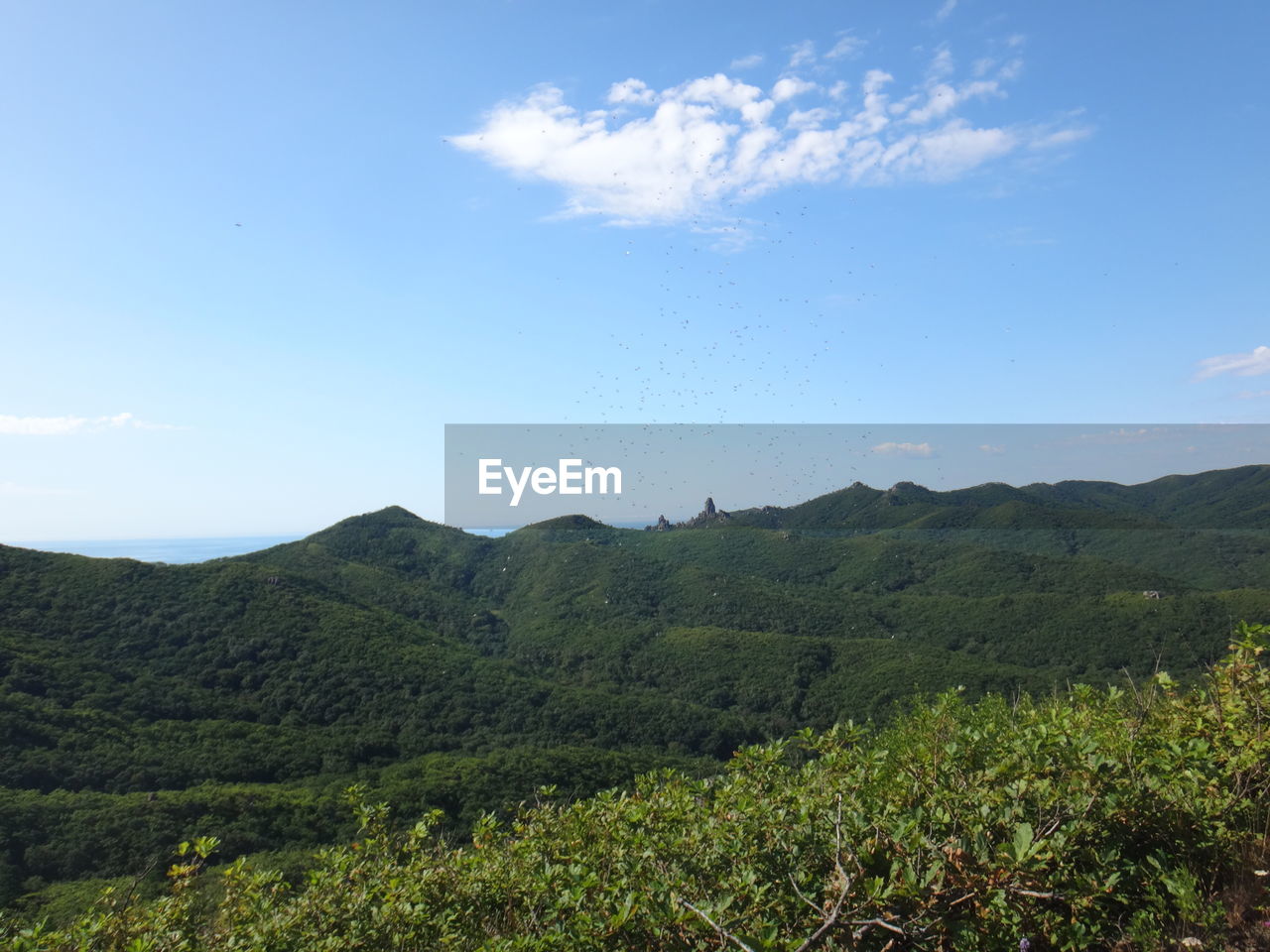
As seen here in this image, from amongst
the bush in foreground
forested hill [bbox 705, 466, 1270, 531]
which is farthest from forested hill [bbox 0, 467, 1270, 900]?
the bush in foreground

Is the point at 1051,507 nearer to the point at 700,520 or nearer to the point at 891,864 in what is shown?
the point at 700,520

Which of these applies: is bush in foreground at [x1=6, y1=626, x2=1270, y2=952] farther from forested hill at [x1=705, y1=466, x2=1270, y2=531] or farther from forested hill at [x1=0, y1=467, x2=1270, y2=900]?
forested hill at [x1=705, y1=466, x2=1270, y2=531]

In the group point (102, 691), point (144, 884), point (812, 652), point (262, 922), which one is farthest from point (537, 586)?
point (262, 922)

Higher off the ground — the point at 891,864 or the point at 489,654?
the point at 891,864

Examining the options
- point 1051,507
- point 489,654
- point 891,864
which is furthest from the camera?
point 1051,507

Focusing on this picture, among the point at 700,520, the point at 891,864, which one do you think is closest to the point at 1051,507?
the point at 700,520

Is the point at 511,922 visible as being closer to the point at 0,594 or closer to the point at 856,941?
the point at 856,941

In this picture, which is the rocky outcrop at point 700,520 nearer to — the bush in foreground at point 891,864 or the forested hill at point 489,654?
the forested hill at point 489,654
